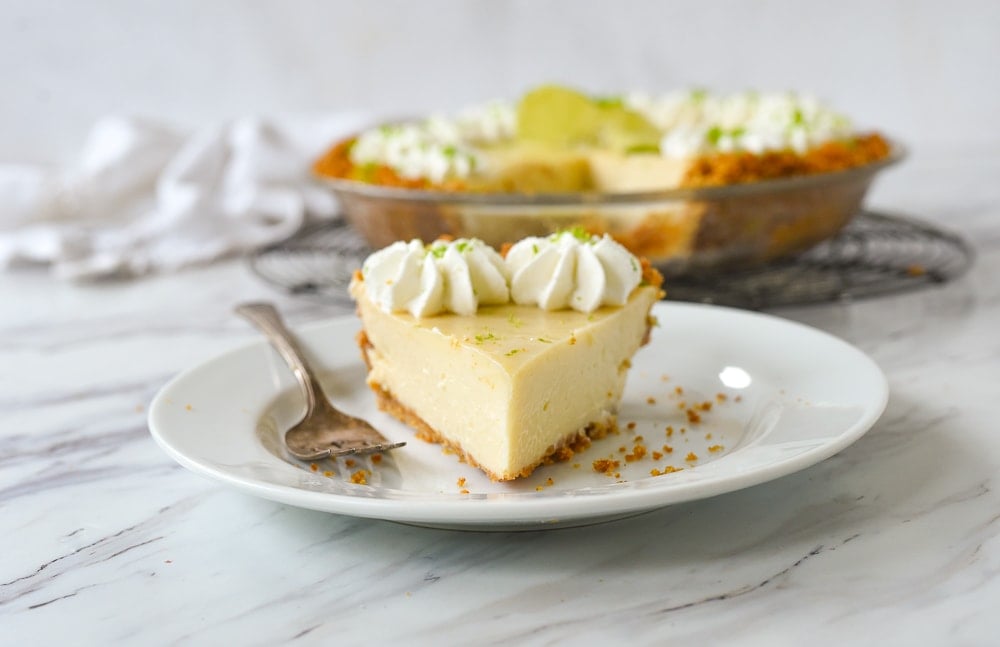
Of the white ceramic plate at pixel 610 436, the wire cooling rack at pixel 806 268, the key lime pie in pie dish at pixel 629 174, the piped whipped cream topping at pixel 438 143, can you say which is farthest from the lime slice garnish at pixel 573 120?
the white ceramic plate at pixel 610 436

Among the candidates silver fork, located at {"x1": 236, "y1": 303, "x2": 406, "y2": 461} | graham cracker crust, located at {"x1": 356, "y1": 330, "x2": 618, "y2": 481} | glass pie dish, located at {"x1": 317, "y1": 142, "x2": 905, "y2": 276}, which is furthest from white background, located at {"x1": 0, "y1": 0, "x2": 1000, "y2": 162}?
graham cracker crust, located at {"x1": 356, "y1": 330, "x2": 618, "y2": 481}

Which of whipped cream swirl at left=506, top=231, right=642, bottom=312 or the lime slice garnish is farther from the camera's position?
the lime slice garnish

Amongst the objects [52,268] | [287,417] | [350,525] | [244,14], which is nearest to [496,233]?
[287,417]

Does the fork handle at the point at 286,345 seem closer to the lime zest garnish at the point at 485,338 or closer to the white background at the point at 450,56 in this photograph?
the lime zest garnish at the point at 485,338

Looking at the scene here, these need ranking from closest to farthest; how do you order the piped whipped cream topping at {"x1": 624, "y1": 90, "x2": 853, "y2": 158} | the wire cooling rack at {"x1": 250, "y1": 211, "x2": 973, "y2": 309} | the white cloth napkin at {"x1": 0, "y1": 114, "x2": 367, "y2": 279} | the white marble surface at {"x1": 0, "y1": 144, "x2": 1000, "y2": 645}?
the white marble surface at {"x1": 0, "y1": 144, "x2": 1000, "y2": 645} < the wire cooling rack at {"x1": 250, "y1": 211, "x2": 973, "y2": 309} < the piped whipped cream topping at {"x1": 624, "y1": 90, "x2": 853, "y2": 158} < the white cloth napkin at {"x1": 0, "y1": 114, "x2": 367, "y2": 279}

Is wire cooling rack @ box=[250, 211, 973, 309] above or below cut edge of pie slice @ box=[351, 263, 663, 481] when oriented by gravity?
below

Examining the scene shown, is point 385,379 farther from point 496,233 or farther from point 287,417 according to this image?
point 496,233

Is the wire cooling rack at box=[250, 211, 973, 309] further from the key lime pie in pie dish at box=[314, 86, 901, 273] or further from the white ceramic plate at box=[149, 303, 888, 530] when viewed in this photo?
the white ceramic plate at box=[149, 303, 888, 530]

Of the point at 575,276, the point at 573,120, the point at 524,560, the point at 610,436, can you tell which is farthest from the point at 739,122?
the point at 524,560
